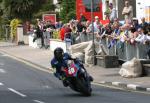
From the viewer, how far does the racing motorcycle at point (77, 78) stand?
17.9m

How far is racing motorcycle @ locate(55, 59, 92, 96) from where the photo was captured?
706 inches

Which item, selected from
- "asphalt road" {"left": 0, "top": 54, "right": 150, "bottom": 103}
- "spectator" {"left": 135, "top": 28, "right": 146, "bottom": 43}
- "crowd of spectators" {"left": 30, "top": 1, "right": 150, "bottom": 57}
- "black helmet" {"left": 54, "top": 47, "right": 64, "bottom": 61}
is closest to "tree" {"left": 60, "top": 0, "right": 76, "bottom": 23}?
"crowd of spectators" {"left": 30, "top": 1, "right": 150, "bottom": 57}

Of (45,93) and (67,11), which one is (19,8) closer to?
(67,11)

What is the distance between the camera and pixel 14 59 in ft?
119

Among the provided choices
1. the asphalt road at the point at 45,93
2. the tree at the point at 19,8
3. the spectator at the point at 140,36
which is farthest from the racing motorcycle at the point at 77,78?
the tree at the point at 19,8

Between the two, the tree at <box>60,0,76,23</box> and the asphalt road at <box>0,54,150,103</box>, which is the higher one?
the tree at <box>60,0,76,23</box>

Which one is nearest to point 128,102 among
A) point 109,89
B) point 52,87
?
point 109,89

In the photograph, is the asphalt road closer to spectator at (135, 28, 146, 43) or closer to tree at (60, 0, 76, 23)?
spectator at (135, 28, 146, 43)

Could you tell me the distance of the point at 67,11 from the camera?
71875 millimetres

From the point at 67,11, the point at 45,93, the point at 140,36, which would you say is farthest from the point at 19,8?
the point at 45,93

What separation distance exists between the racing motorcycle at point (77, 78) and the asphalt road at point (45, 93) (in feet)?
0.81

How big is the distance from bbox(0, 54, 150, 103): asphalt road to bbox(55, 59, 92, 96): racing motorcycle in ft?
0.81

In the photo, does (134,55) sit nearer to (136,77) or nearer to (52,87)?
(136,77)

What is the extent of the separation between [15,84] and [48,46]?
69.9ft
